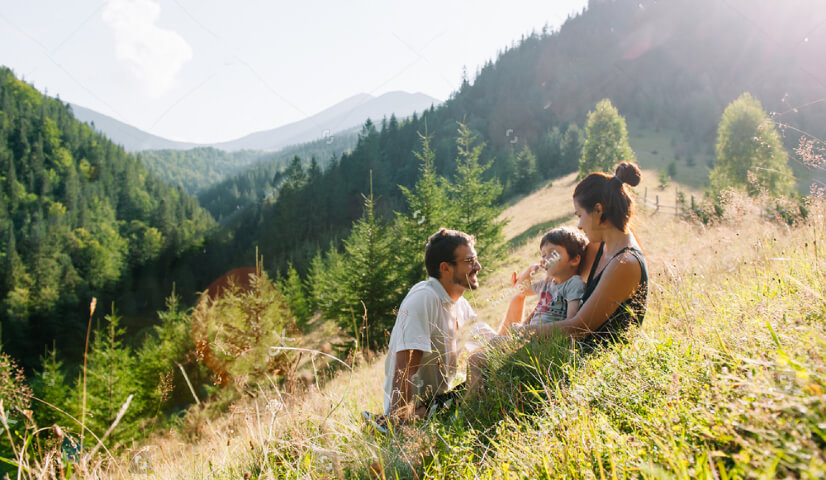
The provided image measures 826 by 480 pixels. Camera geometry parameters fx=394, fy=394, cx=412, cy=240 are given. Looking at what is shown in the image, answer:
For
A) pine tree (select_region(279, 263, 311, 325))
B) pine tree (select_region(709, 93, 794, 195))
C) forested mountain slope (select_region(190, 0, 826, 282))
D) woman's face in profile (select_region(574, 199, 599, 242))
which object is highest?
forested mountain slope (select_region(190, 0, 826, 282))

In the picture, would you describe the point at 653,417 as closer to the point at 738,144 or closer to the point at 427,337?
the point at 427,337

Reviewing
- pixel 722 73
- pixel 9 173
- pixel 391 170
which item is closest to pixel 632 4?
pixel 722 73

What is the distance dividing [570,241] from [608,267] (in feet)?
2.18

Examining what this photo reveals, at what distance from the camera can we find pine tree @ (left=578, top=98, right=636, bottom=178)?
2812cm

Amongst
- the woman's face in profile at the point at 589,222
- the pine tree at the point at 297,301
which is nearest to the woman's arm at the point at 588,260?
the woman's face in profile at the point at 589,222

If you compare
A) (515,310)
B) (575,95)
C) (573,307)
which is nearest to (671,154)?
(575,95)

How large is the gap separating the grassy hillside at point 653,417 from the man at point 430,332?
0.30 meters

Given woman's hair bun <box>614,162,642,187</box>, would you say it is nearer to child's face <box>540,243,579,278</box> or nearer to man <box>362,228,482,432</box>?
child's face <box>540,243,579,278</box>

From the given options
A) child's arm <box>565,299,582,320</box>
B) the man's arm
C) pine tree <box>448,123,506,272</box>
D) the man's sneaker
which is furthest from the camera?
pine tree <box>448,123,506,272</box>

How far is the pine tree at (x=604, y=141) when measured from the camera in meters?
28.1

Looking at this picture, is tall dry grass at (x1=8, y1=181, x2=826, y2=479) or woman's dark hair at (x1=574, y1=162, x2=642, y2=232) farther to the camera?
woman's dark hair at (x1=574, y1=162, x2=642, y2=232)

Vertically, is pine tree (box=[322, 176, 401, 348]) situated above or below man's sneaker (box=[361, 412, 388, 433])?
below

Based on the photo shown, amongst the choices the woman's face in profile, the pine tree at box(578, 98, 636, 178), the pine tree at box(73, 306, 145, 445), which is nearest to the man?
the woman's face in profile

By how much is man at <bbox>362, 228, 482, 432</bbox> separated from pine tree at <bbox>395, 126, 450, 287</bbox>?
33.4 ft
